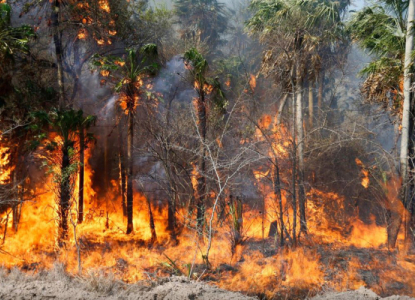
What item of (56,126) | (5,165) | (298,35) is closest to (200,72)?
(298,35)

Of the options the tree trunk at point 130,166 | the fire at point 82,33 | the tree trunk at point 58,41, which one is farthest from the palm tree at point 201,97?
the fire at point 82,33

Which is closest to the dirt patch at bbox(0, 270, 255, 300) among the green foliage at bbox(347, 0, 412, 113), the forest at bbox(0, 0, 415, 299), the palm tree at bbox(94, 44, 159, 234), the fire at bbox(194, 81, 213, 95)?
the forest at bbox(0, 0, 415, 299)

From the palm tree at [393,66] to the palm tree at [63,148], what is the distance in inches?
459

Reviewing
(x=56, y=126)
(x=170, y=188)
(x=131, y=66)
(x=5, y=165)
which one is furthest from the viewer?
(x=170, y=188)

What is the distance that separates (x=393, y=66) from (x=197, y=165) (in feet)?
29.5

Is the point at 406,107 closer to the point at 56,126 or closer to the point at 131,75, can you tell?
the point at 131,75

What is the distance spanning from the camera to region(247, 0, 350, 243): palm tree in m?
14.2

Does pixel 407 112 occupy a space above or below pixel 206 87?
below

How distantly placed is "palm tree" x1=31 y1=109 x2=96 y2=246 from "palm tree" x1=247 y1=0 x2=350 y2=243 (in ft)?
28.7

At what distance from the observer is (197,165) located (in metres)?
15.6

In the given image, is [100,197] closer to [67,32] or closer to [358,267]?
[67,32]

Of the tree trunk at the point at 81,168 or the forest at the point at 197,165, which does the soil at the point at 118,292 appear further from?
the tree trunk at the point at 81,168

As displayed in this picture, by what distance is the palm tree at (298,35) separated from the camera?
1423 centimetres

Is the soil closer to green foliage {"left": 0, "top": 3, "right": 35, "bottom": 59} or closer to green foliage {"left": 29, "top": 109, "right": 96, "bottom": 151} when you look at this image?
green foliage {"left": 29, "top": 109, "right": 96, "bottom": 151}
